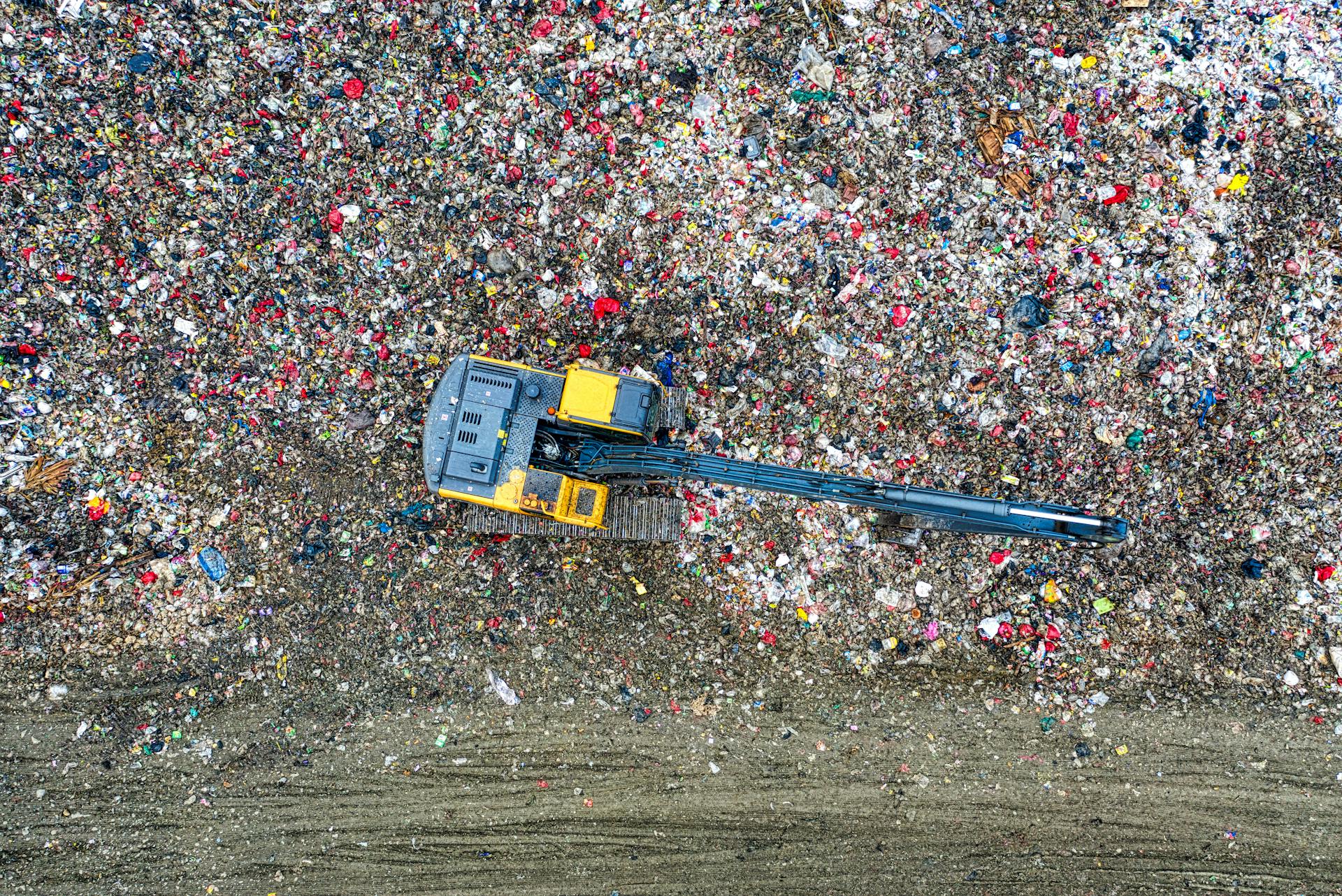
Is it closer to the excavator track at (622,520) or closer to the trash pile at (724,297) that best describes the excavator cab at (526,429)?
the excavator track at (622,520)

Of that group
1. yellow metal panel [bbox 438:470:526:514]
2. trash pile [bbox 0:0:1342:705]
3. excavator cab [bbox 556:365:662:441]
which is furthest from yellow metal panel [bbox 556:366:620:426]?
trash pile [bbox 0:0:1342:705]

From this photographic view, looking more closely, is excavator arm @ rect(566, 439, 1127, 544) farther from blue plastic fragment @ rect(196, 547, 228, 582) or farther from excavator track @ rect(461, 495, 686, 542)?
blue plastic fragment @ rect(196, 547, 228, 582)

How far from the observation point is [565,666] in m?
4.17

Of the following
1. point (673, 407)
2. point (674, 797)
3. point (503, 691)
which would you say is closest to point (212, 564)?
point (503, 691)

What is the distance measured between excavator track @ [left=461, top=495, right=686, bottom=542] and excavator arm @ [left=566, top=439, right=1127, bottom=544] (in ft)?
0.74

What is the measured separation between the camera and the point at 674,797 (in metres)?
4.10

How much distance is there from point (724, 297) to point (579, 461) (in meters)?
1.35

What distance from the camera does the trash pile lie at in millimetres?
4137

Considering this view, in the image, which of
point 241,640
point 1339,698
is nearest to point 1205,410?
point 1339,698

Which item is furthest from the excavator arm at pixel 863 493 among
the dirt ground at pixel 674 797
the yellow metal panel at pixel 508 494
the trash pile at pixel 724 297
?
the dirt ground at pixel 674 797

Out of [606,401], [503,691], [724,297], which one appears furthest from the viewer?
[724,297]

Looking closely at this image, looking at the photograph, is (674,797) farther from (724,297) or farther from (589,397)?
(724,297)

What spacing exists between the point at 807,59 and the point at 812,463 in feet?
8.04

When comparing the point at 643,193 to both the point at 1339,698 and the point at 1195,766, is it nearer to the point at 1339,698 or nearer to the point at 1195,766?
the point at 1195,766
